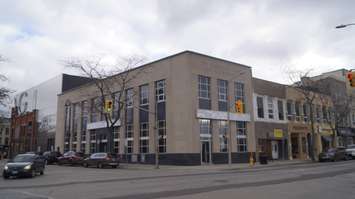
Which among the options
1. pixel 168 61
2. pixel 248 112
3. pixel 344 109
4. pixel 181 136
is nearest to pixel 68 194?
pixel 181 136

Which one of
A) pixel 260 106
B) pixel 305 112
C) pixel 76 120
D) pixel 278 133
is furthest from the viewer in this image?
pixel 76 120

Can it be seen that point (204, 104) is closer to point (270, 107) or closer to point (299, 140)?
point (270, 107)

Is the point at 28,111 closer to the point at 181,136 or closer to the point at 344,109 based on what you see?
the point at 181,136

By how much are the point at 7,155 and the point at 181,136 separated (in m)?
61.7

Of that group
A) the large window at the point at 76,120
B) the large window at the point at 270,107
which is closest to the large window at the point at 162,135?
the large window at the point at 270,107

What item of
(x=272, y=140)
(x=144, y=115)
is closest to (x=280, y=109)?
(x=272, y=140)

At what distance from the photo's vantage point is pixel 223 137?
3900 centimetres

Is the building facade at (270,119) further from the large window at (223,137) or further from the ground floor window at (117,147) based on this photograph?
the ground floor window at (117,147)

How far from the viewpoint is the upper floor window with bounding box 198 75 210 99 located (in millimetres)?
38112

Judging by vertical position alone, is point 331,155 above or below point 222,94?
below

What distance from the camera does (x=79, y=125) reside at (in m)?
54.2

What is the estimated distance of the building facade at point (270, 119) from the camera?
43531 mm

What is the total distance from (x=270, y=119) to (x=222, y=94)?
918 cm

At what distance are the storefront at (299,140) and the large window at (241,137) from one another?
30.8 ft
